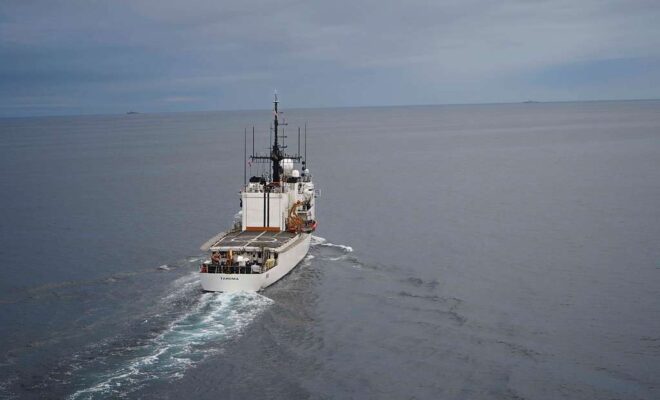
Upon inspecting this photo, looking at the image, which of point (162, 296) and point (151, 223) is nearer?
point (162, 296)

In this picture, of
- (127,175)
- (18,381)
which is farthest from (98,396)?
(127,175)

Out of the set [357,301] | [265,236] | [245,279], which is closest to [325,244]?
[265,236]

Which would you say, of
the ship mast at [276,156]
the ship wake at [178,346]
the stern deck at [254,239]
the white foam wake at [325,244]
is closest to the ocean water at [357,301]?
the ship wake at [178,346]

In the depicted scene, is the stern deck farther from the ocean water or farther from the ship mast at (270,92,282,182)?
the ship mast at (270,92,282,182)

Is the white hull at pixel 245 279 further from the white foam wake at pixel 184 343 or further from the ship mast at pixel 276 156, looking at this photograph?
the ship mast at pixel 276 156

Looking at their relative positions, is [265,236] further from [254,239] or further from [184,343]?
[184,343]

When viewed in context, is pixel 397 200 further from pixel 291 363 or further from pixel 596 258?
pixel 291 363
